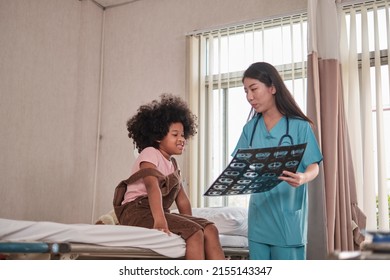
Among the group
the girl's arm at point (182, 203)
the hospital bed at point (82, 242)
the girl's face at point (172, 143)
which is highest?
the girl's face at point (172, 143)

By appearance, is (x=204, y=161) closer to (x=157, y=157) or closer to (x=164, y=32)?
(x=164, y=32)

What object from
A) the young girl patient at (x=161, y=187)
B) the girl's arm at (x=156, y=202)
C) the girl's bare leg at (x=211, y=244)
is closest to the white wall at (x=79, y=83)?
the young girl patient at (x=161, y=187)

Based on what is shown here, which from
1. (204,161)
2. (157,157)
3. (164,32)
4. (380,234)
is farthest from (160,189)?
(164,32)

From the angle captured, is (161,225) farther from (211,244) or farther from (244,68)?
(244,68)

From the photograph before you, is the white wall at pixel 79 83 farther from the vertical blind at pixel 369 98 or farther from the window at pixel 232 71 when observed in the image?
the vertical blind at pixel 369 98

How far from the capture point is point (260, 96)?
171 centimetres

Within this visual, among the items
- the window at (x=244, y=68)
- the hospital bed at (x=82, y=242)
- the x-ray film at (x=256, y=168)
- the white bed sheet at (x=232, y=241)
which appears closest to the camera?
the hospital bed at (x=82, y=242)

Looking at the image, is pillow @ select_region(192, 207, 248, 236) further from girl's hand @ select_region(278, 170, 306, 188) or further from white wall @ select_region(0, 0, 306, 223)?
white wall @ select_region(0, 0, 306, 223)

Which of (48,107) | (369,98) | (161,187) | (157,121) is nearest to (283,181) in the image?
(161,187)

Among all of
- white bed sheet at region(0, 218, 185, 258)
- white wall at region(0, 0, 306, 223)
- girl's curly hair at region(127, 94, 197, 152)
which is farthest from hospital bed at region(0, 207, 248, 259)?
white wall at region(0, 0, 306, 223)

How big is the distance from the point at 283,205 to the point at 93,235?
65 cm

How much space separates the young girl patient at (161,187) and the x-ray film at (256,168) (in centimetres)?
20

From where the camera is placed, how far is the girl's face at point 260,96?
1.71 meters
